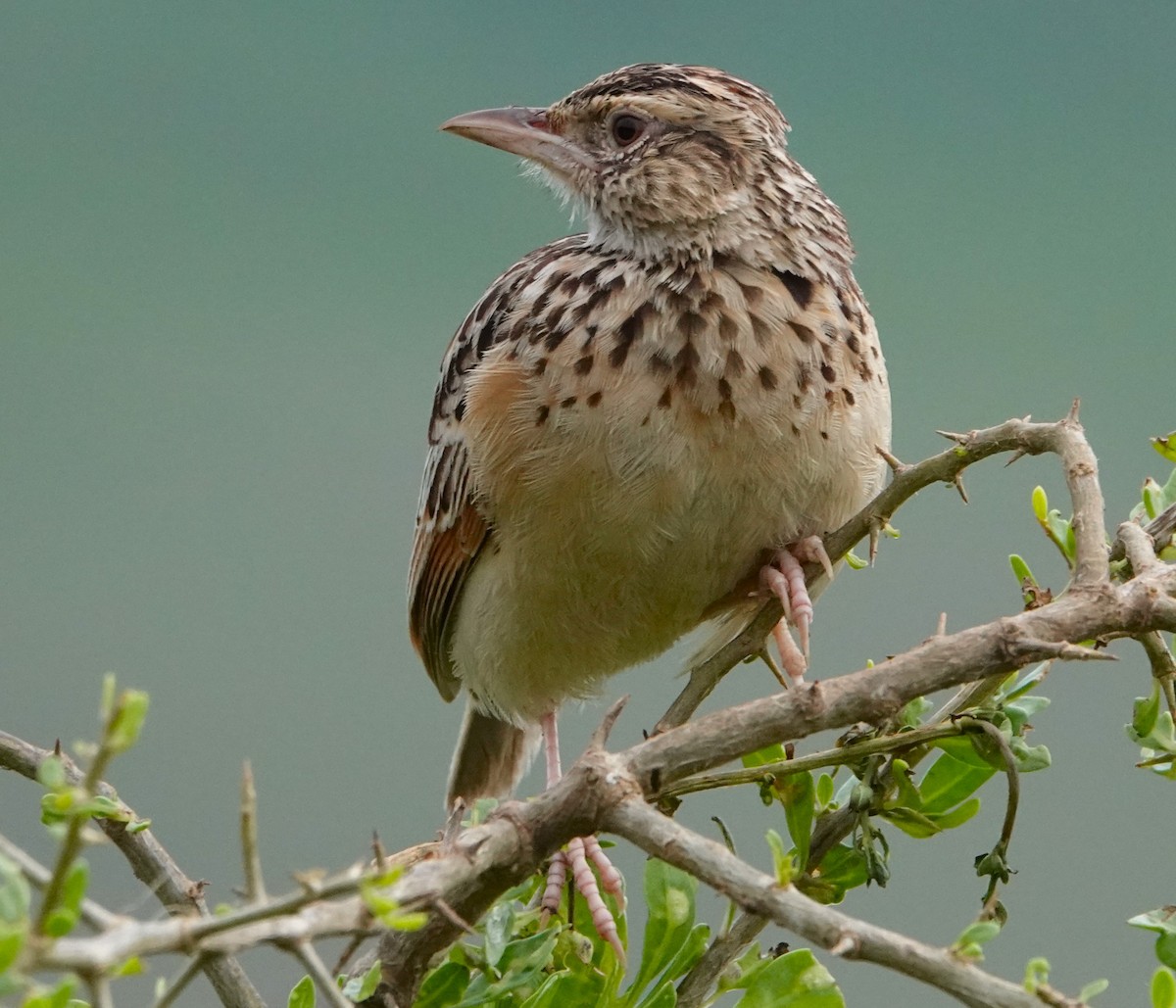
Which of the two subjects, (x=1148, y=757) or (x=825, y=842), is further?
(x=825, y=842)

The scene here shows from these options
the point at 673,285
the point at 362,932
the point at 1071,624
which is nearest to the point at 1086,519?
the point at 1071,624

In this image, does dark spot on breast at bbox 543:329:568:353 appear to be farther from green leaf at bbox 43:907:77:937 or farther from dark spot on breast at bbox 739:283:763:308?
green leaf at bbox 43:907:77:937

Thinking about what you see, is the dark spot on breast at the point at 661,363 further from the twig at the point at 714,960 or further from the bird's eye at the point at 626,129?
the twig at the point at 714,960

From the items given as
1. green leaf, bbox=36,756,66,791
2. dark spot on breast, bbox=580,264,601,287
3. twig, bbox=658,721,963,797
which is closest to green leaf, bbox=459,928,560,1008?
twig, bbox=658,721,963,797

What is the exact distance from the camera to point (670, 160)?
8.85ft

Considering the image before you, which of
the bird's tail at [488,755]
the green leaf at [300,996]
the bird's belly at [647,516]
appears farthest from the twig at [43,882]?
the bird's tail at [488,755]

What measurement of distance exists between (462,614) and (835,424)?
893mm

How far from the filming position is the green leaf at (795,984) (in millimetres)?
1421

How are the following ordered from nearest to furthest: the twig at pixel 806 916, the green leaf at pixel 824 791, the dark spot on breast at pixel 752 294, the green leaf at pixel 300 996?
1. the twig at pixel 806 916
2. the green leaf at pixel 300 996
3. the green leaf at pixel 824 791
4. the dark spot on breast at pixel 752 294

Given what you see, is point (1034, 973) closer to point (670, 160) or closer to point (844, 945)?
point (844, 945)

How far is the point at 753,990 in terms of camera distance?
1.46 m

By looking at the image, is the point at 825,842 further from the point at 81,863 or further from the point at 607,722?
the point at 81,863

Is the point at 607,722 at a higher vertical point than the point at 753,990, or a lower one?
higher

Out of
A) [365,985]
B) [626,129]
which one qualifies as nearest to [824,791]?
[365,985]
